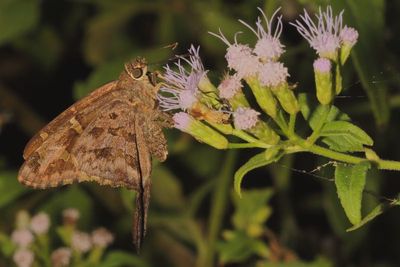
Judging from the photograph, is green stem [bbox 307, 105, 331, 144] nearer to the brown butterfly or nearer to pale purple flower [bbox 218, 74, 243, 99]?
pale purple flower [bbox 218, 74, 243, 99]

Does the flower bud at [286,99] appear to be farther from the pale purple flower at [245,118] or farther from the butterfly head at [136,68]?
the butterfly head at [136,68]

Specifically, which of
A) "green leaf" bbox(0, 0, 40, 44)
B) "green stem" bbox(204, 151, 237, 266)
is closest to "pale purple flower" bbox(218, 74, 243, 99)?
"green stem" bbox(204, 151, 237, 266)

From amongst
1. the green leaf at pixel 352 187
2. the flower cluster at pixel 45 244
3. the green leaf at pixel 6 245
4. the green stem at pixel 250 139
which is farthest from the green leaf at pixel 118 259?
the green leaf at pixel 352 187

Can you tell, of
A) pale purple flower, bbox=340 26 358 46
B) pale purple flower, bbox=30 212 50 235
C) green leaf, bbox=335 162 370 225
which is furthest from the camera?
pale purple flower, bbox=30 212 50 235

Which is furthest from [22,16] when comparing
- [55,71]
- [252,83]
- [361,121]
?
[252,83]

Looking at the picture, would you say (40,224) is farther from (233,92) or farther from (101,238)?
(233,92)

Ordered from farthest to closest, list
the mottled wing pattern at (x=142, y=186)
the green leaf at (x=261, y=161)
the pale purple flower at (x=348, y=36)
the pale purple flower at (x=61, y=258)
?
the pale purple flower at (x=61, y=258) < the mottled wing pattern at (x=142, y=186) < the pale purple flower at (x=348, y=36) < the green leaf at (x=261, y=161)

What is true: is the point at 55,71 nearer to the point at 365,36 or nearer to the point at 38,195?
the point at 38,195
